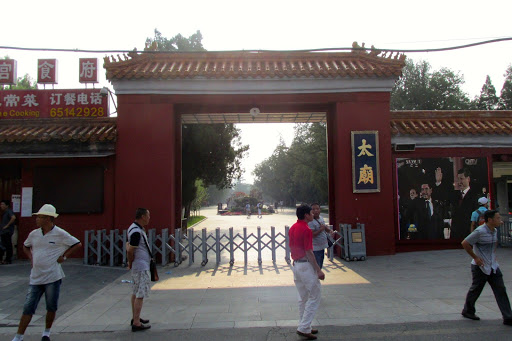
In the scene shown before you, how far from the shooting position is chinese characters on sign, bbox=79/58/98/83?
39.9ft

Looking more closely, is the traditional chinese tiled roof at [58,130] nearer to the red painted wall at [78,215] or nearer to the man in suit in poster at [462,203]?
the red painted wall at [78,215]

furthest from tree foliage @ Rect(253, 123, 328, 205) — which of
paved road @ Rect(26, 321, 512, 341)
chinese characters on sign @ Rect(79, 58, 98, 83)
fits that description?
paved road @ Rect(26, 321, 512, 341)

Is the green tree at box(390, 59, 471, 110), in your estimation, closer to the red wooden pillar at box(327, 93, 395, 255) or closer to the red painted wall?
the red wooden pillar at box(327, 93, 395, 255)

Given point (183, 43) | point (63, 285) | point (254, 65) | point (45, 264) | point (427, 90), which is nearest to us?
point (45, 264)

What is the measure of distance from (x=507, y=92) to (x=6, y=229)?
48461 mm

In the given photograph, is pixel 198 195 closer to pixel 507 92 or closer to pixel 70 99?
pixel 70 99

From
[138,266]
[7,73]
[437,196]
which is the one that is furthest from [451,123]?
[7,73]

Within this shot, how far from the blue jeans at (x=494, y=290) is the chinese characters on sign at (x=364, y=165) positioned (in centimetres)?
527

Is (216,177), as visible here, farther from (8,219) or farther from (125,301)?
(125,301)

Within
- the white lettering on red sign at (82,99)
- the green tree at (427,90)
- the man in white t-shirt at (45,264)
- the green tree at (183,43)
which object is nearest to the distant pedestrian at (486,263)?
the man in white t-shirt at (45,264)

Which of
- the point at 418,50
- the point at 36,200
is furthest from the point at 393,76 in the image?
the point at 36,200

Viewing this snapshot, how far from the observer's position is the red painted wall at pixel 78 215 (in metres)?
10.6

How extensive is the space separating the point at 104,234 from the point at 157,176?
81.7 inches

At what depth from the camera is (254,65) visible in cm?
1175
